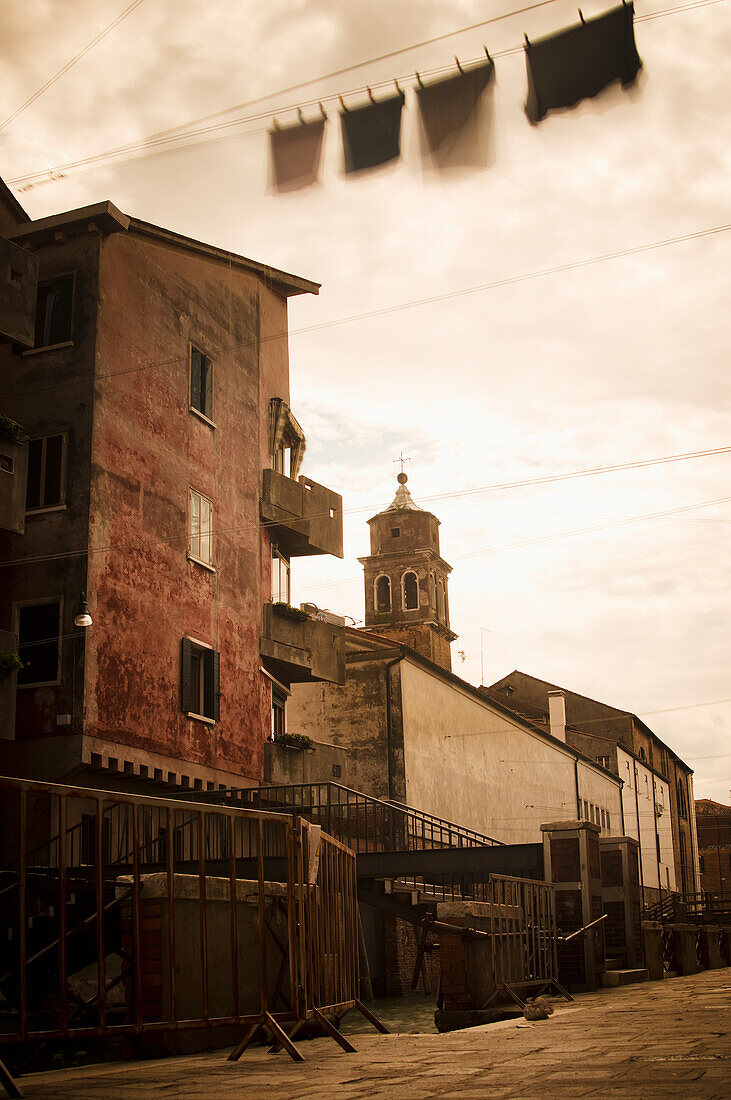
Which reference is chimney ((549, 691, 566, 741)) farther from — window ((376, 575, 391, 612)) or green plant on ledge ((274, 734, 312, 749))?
green plant on ledge ((274, 734, 312, 749))

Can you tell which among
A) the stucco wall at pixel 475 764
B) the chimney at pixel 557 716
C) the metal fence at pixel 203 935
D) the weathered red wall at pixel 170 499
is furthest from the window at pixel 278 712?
the chimney at pixel 557 716

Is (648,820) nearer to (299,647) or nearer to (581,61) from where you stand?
(299,647)

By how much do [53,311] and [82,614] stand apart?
7034 mm

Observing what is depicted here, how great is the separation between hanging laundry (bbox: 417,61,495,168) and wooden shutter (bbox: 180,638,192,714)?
14.4 metres

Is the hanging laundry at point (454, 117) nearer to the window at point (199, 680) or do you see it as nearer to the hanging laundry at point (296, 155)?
the hanging laundry at point (296, 155)

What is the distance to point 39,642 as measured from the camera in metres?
20.6

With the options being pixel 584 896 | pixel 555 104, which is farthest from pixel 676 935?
pixel 555 104

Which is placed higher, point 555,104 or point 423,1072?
point 555,104

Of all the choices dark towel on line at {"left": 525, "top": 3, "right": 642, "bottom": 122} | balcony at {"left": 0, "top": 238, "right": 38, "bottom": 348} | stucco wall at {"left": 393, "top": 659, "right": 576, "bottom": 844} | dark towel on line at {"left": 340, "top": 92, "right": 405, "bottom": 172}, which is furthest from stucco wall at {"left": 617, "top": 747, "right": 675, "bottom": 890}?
dark towel on line at {"left": 525, "top": 3, "right": 642, "bottom": 122}

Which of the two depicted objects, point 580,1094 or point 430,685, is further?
point 430,685

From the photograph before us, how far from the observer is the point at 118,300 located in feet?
75.9

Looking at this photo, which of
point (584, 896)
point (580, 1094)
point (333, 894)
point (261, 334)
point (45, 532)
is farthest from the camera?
point (261, 334)

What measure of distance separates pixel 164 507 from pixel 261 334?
24.5 feet

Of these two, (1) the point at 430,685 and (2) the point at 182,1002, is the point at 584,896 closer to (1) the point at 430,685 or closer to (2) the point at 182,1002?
(2) the point at 182,1002
